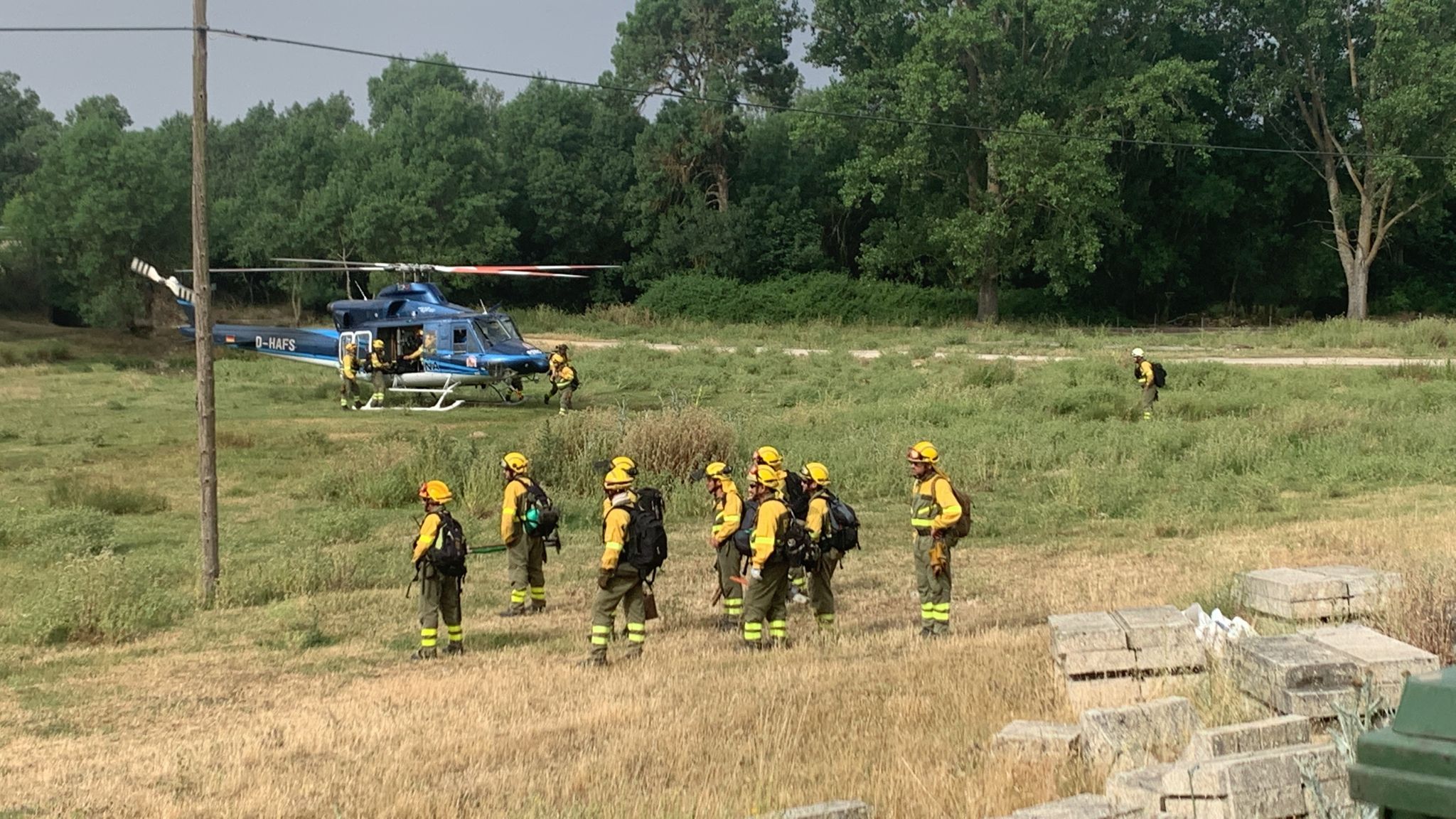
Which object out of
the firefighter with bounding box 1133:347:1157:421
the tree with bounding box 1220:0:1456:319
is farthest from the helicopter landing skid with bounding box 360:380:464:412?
the tree with bounding box 1220:0:1456:319

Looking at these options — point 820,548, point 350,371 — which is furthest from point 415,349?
point 820,548

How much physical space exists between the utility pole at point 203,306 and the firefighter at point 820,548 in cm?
613

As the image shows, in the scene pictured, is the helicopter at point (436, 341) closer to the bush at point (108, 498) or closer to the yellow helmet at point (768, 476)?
the bush at point (108, 498)

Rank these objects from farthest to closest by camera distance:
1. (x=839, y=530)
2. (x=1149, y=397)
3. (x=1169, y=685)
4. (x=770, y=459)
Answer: (x=1149, y=397) → (x=839, y=530) → (x=770, y=459) → (x=1169, y=685)

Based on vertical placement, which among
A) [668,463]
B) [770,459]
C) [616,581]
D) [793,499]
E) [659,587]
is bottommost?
[659,587]

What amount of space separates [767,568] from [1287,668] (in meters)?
4.21

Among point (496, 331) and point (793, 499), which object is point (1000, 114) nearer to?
point (496, 331)

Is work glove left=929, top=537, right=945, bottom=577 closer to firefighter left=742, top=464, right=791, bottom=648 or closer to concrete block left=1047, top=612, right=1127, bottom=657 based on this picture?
firefighter left=742, top=464, right=791, bottom=648

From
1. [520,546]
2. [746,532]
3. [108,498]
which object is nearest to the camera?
[746,532]

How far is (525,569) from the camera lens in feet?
39.1

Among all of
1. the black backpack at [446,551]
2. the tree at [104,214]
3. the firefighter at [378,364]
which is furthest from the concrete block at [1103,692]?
the tree at [104,214]

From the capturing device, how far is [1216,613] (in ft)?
28.0

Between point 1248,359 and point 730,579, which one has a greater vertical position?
point 1248,359

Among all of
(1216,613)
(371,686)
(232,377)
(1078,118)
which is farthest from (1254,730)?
(1078,118)
